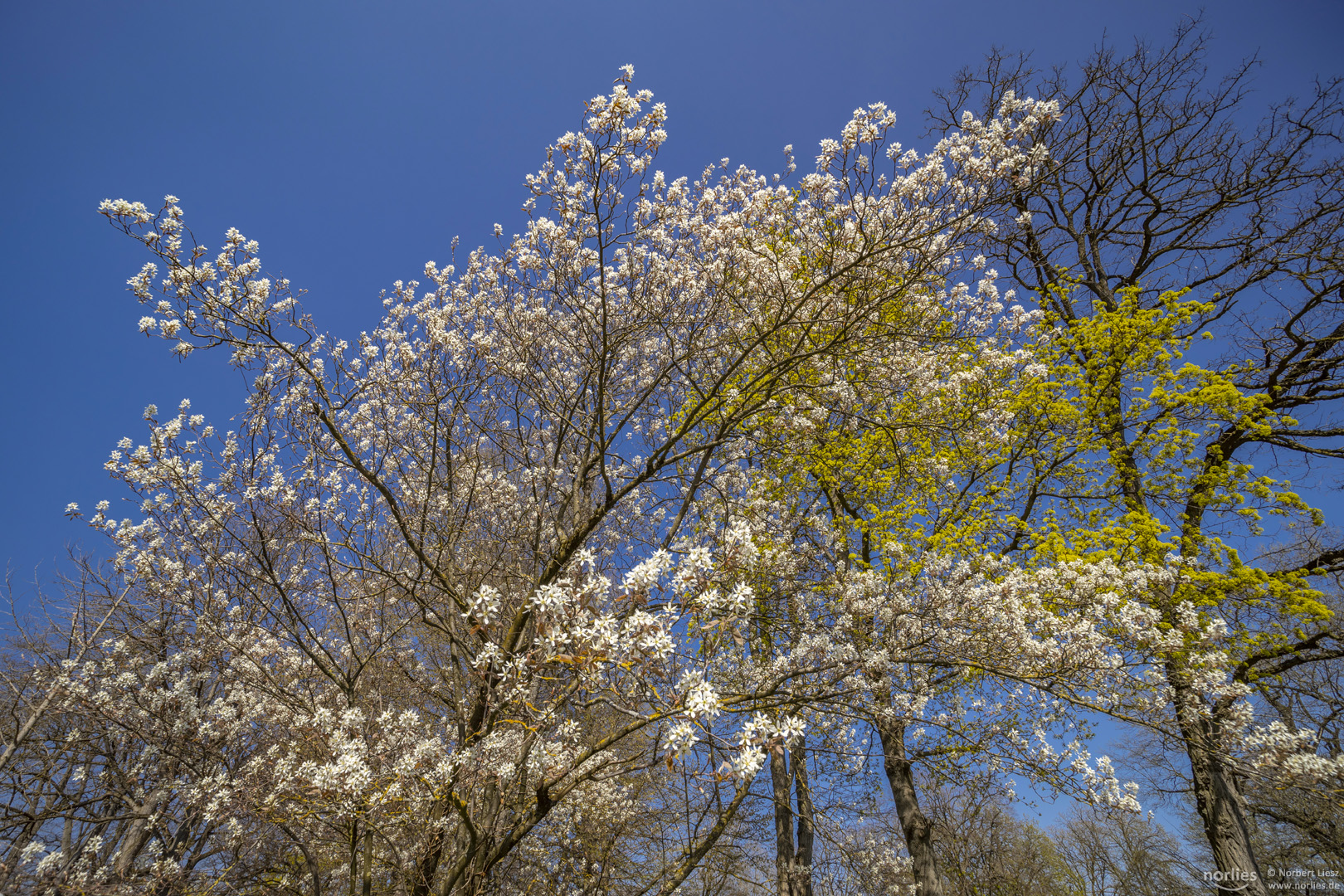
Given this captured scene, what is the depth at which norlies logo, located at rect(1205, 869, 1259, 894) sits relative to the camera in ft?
22.5

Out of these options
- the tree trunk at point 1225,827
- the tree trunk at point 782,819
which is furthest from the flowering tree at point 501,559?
the tree trunk at point 1225,827

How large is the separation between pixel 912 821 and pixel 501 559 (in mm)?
6793

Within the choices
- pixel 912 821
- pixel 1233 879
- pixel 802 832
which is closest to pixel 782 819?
pixel 802 832

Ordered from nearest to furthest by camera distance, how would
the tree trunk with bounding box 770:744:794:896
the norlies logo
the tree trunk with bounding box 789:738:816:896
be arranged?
1. the norlies logo
2. the tree trunk with bounding box 789:738:816:896
3. the tree trunk with bounding box 770:744:794:896

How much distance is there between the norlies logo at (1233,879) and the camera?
22.5 ft

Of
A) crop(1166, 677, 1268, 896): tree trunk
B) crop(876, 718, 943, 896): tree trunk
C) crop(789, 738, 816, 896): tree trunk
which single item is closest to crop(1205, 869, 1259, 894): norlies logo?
crop(1166, 677, 1268, 896): tree trunk

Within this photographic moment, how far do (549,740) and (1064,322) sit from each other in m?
12.2

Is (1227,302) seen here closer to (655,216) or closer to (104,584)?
(655,216)

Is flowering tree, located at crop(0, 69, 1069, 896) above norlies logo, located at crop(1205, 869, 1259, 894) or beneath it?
above

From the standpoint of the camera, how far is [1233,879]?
705 cm

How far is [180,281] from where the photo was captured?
3867mm

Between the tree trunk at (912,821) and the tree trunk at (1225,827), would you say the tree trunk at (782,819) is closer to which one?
the tree trunk at (912,821)

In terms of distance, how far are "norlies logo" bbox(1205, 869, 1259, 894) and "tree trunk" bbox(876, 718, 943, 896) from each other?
10.7ft

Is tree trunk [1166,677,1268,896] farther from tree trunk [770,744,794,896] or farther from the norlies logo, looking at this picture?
tree trunk [770,744,794,896]
